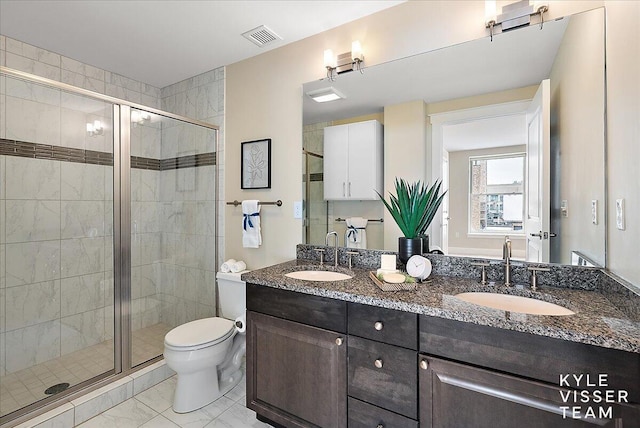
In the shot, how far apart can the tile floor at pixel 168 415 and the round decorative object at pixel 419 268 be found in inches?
47.2

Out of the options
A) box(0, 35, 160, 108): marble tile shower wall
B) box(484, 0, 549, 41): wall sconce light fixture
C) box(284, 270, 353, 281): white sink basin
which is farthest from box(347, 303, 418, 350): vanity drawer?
box(0, 35, 160, 108): marble tile shower wall

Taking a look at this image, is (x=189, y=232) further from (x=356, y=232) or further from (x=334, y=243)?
(x=356, y=232)

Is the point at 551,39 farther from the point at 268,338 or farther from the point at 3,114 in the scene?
the point at 3,114

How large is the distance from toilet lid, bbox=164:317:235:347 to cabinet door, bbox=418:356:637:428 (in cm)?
128

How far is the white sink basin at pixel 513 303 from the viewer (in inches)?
46.9

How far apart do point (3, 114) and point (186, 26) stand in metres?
1.24

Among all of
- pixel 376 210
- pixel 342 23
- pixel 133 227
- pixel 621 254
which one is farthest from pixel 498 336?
pixel 133 227

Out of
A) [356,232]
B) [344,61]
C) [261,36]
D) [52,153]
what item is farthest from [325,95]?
[52,153]

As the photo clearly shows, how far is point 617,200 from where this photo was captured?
45.4 inches

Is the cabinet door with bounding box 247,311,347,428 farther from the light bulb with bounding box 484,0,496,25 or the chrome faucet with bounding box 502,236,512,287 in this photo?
the light bulb with bounding box 484,0,496,25

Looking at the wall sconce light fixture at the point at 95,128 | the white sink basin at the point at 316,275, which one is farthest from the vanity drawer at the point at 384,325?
the wall sconce light fixture at the point at 95,128

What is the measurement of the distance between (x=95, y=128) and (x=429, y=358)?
2507 mm

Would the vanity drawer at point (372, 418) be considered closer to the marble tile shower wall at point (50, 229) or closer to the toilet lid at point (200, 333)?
the toilet lid at point (200, 333)

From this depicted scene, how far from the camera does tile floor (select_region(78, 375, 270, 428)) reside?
1.71 metres
